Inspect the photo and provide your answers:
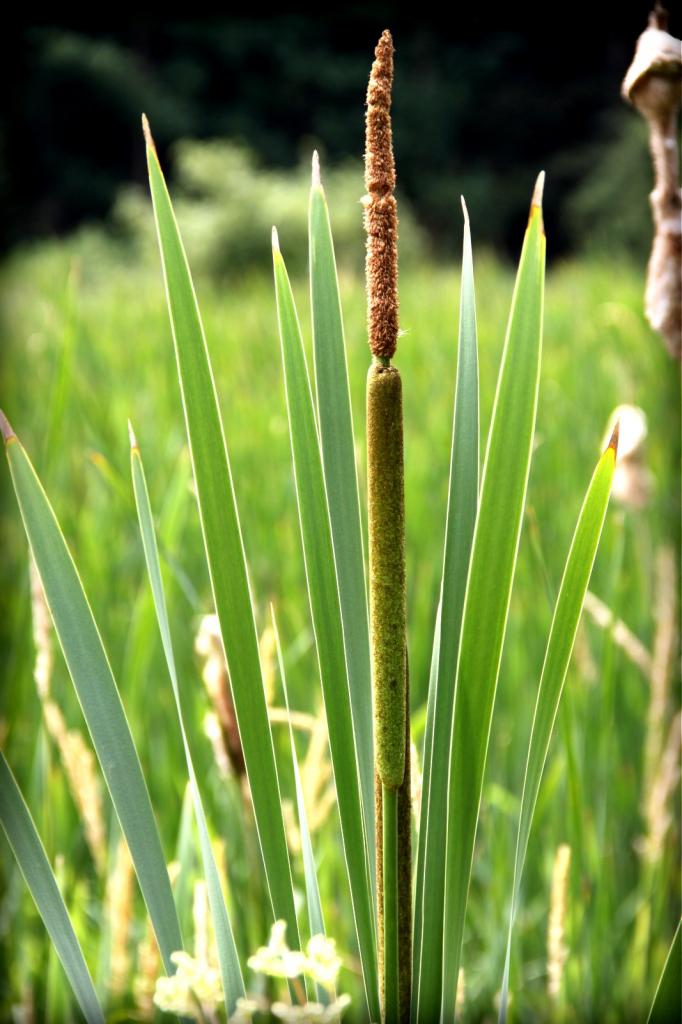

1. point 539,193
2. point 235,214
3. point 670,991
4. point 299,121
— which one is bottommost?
point 670,991

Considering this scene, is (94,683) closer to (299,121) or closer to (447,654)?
(447,654)

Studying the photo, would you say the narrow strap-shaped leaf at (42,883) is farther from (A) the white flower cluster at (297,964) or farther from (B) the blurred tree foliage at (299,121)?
(B) the blurred tree foliage at (299,121)

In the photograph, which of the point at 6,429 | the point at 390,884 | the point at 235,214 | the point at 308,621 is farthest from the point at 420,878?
the point at 235,214

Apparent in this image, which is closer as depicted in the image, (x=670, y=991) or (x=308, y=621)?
(x=670, y=991)

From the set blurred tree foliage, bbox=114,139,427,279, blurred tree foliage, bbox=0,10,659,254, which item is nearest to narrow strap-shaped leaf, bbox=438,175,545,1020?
blurred tree foliage, bbox=0,10,659,254

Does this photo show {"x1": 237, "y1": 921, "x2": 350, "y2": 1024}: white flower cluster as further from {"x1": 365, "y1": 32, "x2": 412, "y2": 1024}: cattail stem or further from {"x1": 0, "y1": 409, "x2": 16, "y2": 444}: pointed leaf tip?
{"x1": 0, "y1": 409, "x2": 16, "y2": 444}: pointed leaf tip

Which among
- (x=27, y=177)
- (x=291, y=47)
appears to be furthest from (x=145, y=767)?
(x=27, y=177)

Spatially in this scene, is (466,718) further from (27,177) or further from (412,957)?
(27,177)
